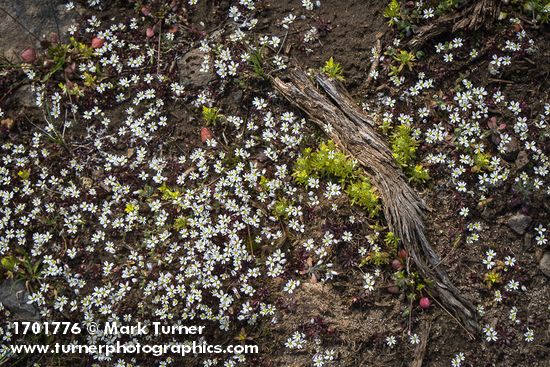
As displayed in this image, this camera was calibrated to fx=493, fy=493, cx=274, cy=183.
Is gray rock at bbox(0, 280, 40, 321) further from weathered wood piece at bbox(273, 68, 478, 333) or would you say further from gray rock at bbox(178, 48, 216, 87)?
weathered wood piece at bbox(273, 68, 478, 333)

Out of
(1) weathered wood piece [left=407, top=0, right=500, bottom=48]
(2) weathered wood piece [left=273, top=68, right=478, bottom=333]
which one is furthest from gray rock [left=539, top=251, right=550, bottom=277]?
(1) weathered wood piece [left=407, top=0, right=500, bottom=48]

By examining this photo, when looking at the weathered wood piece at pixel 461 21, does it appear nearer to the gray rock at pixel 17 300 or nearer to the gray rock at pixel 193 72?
the gray rock at pixel 193 72

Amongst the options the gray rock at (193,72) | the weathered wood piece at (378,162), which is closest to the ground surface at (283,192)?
the gray rock at (193,72)

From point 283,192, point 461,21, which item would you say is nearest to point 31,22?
point 283,192

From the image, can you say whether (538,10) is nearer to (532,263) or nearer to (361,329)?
(532,263)

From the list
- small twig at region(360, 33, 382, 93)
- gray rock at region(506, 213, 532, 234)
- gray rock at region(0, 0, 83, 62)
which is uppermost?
gray rock at region(0, 0, 83, 62)
